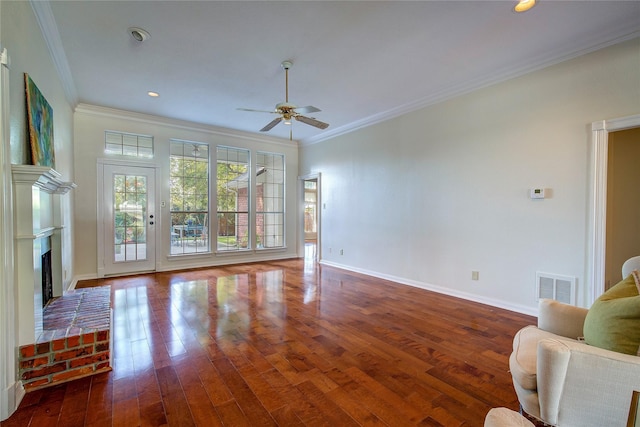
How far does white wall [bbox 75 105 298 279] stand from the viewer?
4.93 metres

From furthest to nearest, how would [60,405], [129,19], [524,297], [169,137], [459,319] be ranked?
[169,137]
[524,297]
[459,319]
[129,19]
[60,405]

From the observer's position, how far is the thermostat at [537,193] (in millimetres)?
3295

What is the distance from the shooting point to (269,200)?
23.5ft

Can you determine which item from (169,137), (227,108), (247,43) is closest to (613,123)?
(247,43)

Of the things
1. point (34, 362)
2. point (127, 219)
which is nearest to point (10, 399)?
point (34, 362)

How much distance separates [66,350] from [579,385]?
9.94 feet

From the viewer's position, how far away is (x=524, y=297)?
3475 mm

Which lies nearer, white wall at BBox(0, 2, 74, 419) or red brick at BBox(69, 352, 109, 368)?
Answer: white wall at BBox(0, 2, 74, 419)

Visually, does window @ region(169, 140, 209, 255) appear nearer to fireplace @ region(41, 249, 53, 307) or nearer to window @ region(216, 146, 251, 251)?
window @ region(216, 146, 251, 251)

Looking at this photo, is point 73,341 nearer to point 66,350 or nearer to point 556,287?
point 66,350

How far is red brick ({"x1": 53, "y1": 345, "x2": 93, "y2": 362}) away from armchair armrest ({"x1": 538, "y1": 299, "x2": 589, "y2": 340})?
3163 millimetres

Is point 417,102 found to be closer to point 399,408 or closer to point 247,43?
point 247,43

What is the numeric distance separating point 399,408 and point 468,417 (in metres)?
0.38

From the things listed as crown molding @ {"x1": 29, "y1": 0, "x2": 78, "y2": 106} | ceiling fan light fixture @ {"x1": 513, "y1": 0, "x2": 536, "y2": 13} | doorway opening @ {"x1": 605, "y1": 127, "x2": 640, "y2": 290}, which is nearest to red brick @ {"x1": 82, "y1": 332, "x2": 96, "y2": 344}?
crown molding @ {"x1": 29, "y1": 0, "x2": 78, "y2": 106}
